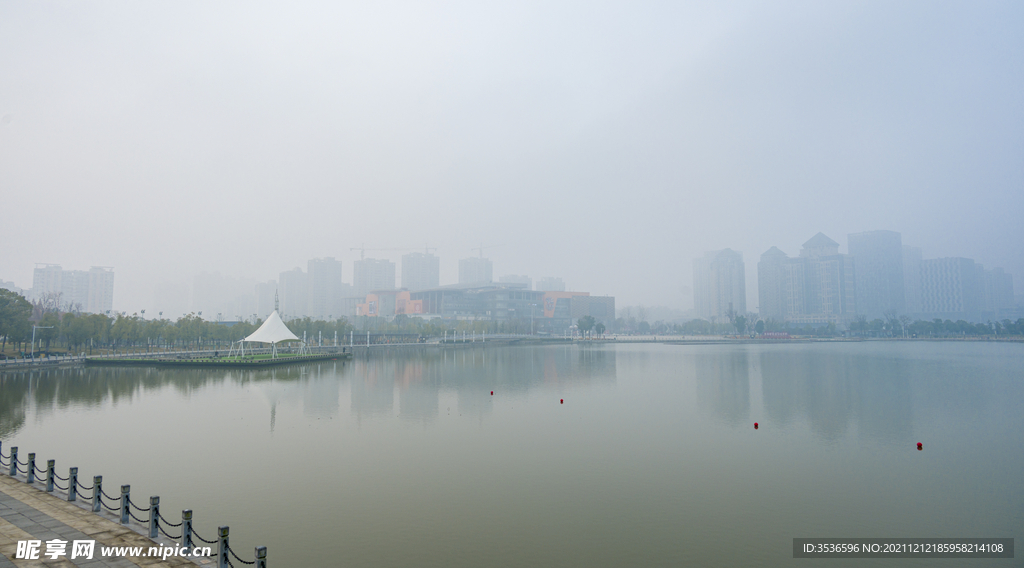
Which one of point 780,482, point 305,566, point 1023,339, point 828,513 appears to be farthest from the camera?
point 1023,339

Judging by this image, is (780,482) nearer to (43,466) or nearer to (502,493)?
(502,493)

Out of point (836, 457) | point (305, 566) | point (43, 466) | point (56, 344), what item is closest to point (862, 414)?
point (836, 457)

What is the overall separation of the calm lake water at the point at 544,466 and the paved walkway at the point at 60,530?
1.91 metres

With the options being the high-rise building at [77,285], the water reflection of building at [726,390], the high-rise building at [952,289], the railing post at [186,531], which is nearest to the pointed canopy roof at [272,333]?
the water reflection of building at [726,390]

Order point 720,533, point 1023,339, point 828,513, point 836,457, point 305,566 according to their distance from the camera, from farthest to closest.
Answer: point 1023,339 → point 836,457 → point 828,513 → point 720,533 → point 305,566

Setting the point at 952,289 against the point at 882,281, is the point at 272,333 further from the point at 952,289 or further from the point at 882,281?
the point at 952,289

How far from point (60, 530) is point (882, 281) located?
9176 inches

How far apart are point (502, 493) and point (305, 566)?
531cm

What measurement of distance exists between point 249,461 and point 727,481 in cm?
1378

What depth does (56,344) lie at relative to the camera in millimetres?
66875

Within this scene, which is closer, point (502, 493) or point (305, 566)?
point (305, 566)

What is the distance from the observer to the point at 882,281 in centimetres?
19425

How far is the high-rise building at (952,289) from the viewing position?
18338cm

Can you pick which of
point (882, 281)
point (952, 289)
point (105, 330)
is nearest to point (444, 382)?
point (105, 330)
